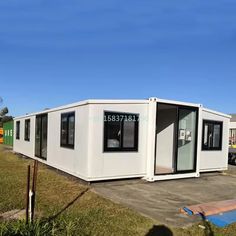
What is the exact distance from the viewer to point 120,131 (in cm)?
951

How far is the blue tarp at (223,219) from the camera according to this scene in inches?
221

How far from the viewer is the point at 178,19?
986 cm

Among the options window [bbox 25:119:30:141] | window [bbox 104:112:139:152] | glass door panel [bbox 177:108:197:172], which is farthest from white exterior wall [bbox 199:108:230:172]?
window [bbox 25:119:30:141]

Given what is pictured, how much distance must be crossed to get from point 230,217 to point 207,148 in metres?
6.31

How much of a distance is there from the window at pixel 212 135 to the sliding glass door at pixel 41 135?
6.71 m

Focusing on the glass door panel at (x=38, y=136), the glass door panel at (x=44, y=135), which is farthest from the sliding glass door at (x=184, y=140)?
the glass door panel at (x=38, y=136)

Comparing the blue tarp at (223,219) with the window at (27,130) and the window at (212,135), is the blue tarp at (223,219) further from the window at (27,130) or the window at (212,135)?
the window at (27,130)

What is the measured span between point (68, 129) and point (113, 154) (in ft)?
7.52

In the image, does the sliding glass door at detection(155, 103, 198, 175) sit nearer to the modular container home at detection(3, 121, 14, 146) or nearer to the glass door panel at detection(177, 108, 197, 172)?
the glass door panel at detection(177, 108, 197, 172)

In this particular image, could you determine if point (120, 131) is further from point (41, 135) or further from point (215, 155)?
point (41, 135)

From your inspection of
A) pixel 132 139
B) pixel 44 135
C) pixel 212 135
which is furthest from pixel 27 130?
pixel 212 135

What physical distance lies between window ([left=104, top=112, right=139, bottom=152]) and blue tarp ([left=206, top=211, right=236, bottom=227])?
403 centimetres

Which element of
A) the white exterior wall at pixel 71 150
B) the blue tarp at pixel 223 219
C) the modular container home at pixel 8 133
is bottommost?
the modular container home at pixel 8 133

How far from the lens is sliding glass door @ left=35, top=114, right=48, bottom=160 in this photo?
1358 cm
